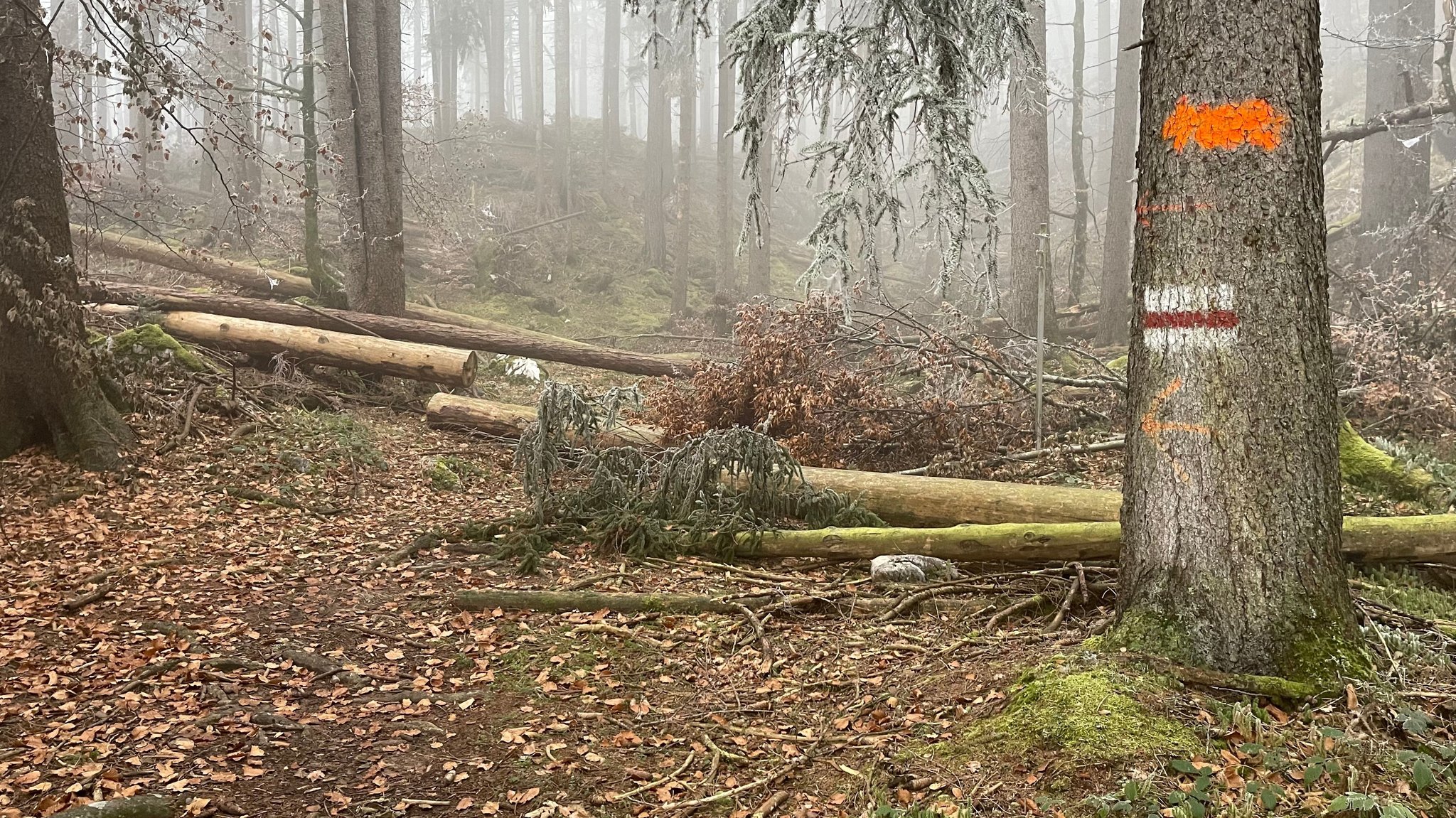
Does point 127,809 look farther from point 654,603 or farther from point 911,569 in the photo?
point 911,569

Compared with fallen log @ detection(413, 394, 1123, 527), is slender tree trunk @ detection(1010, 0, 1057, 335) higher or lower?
higher

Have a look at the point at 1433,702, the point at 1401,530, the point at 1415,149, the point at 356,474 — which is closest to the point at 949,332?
the point at 1401,530

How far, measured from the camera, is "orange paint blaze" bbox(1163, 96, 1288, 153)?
3512mm

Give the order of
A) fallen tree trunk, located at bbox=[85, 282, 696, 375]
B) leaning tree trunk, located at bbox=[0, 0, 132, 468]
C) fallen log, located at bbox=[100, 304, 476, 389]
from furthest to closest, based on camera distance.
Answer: fallen tree trunk, located at bbox=[85, 282, 696, 375] < fallen log, located at bbox=[100, 304, 476, 389] < leaning tree trunk, located at bbox=[0, 0, 132, 468]

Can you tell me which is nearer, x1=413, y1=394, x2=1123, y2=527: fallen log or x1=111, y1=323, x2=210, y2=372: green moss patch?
x1=413, y1=394, x2=1123, y2=527: fallen log

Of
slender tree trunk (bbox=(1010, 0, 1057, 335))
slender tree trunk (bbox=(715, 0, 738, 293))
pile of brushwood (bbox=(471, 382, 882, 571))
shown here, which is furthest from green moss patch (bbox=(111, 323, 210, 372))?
slender tree trunk (bbox=(715, 0, 738, 293))

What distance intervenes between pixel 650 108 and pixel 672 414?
1739cm

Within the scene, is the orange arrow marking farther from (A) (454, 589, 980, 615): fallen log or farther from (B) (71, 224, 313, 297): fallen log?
(B) (71, 224, 313, 297): fallen log

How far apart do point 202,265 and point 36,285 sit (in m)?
8.07

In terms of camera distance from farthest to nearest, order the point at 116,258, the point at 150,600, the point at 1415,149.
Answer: the point at 116,258 → the point at 1415,149 → the point at 150,600

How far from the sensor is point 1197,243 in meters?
3.60

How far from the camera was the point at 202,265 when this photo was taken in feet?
47.4

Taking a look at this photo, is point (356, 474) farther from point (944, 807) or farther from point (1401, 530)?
point (1401, 530)

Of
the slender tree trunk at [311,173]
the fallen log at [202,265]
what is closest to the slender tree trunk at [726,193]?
the slender tree trunk at [311,173]
